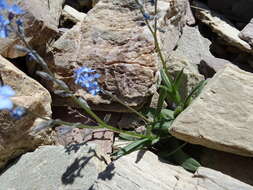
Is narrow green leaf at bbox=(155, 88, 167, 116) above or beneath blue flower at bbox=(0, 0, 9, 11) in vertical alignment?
beneath

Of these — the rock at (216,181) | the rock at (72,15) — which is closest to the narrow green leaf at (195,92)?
the rock at (216,181)

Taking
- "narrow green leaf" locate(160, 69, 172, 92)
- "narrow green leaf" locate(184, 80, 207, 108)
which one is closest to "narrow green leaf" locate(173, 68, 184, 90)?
"narrow green leaf" locate(160, 69, 172, 92)

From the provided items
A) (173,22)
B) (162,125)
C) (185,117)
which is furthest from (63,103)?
(173,22)

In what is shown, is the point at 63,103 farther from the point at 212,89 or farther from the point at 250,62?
the point at 250,62

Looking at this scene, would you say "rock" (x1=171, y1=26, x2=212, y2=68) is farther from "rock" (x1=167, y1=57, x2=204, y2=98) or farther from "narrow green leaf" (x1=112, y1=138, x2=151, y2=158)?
"narrow green leaf" (x1=112, y1=138, x2=151, y2=158)

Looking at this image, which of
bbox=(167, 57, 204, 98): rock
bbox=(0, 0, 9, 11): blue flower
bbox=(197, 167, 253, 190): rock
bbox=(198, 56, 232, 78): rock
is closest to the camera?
bbox=(0, 0, 9, 11): blue flower

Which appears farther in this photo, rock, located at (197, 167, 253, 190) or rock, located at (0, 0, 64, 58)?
rock, located at (0, 0, 64, 58)

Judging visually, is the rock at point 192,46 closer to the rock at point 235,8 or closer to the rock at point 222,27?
the rock at point 222,27
